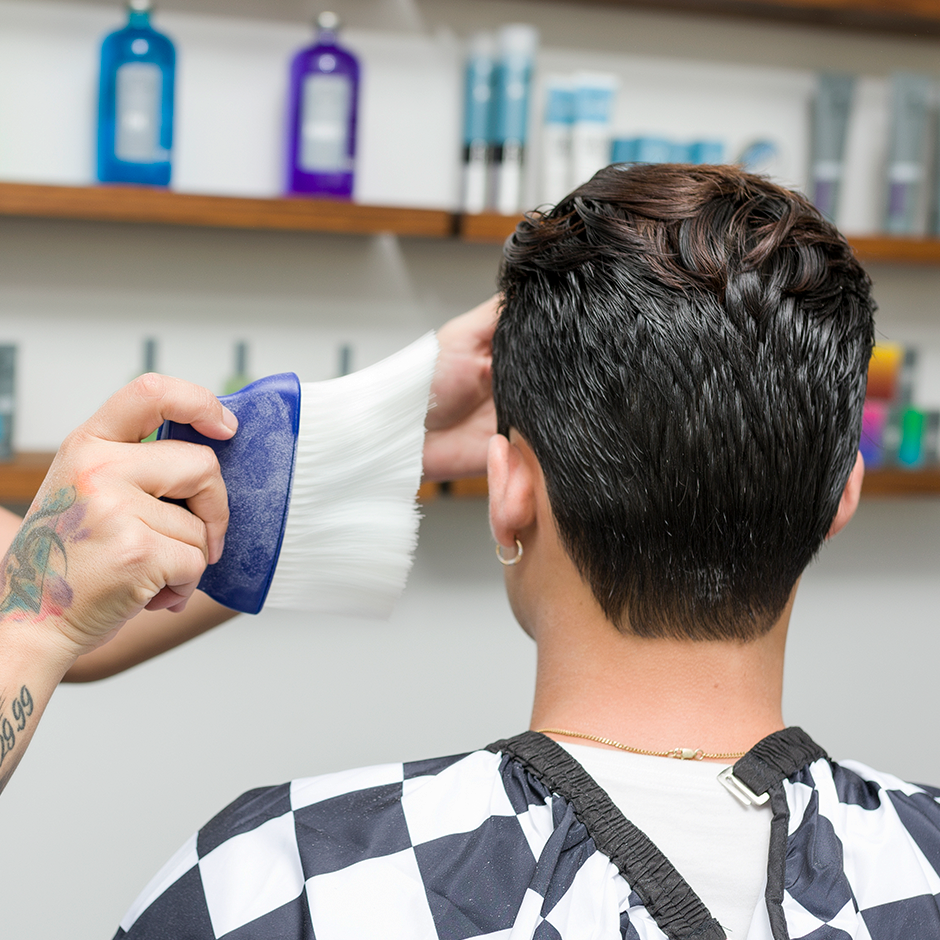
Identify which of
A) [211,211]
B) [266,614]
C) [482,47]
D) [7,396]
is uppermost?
[482,47]

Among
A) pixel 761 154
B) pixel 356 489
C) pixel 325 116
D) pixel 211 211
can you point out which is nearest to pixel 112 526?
pixel 356 489

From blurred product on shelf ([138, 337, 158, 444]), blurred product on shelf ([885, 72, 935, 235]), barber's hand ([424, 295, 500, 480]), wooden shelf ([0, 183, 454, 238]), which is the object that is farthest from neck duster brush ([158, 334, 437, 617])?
blurred product on shelf ([885, 72, 935, 235])

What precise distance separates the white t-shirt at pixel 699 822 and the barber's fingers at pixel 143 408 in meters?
0.45

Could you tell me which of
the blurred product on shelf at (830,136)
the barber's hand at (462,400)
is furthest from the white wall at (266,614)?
the barber's hand at (462,400)

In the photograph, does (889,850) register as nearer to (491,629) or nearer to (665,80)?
(491,629)

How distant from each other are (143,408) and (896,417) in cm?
198

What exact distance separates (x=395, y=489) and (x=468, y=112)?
4.19 ft

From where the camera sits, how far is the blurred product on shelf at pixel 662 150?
2.06 meters

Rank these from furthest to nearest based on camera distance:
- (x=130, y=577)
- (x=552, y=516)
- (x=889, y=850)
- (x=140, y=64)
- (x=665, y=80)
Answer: (x=665, y=80)
(x=140, y=64)
(x=552, y=516)
(x=889, y=850)
(x=130, y=577)

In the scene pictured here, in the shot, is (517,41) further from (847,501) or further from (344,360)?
(847,501)

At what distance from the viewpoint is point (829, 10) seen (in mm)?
2158

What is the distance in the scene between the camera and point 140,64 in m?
1.80

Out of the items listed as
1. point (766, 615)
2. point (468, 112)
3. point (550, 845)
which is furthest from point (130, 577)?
point (468, 112)

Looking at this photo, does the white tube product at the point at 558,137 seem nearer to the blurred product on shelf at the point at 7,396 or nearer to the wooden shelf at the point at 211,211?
the wooden shelf at the point at 211,211
